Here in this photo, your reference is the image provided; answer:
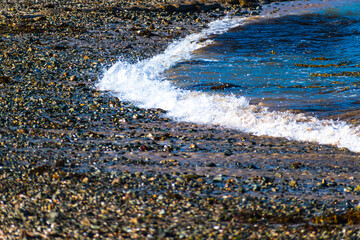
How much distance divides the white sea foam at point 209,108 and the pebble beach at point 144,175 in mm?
611

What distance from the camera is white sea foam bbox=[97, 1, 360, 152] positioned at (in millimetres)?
11852

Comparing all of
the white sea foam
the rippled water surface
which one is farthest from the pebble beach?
the rippled water surface

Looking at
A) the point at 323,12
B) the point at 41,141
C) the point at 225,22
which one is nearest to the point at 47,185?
the point at 41,141

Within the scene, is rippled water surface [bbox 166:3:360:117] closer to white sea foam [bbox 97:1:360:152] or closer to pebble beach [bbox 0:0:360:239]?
white sea foam [bbox 97:1:360:152]

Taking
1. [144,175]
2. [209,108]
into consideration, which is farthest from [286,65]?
[144,175]

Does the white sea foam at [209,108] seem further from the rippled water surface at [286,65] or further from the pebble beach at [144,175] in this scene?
the rippled water surface at [286,65]

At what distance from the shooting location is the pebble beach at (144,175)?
710cm

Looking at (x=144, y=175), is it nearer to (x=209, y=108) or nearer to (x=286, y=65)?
(x=209, y=108)

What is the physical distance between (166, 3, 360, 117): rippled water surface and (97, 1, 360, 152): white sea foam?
2.80 ft

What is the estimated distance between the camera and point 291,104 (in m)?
14.6

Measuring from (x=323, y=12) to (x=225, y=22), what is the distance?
32.0 feet

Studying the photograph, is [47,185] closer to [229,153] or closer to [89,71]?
[229,153]

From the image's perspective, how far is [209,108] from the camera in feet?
46.3

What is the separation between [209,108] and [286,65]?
7.99 meters
